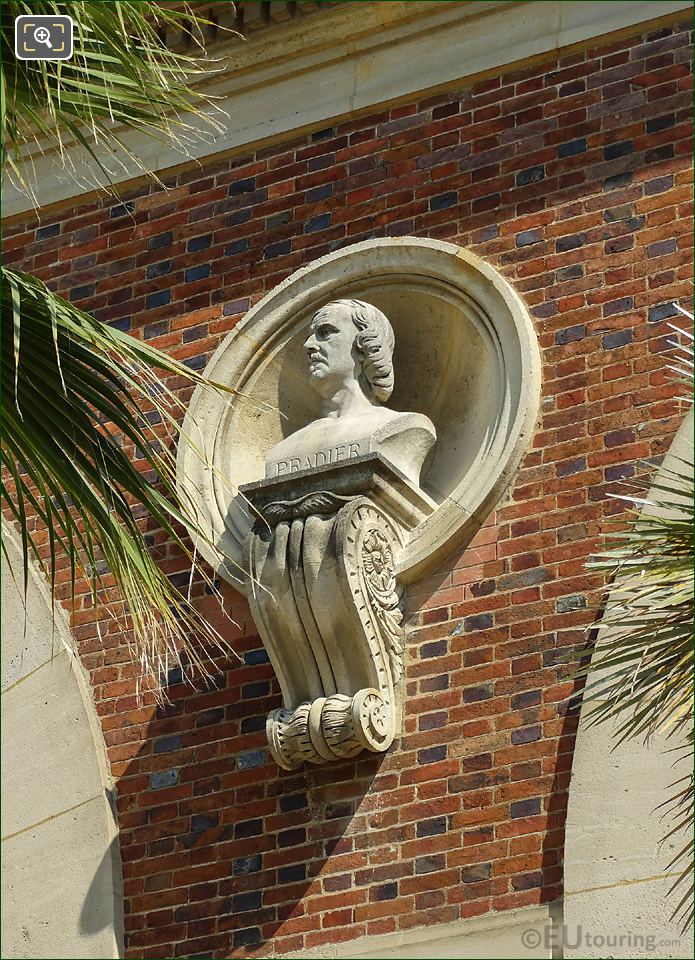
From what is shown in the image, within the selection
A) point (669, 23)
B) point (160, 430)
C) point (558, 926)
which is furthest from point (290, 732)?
point (669, 23)

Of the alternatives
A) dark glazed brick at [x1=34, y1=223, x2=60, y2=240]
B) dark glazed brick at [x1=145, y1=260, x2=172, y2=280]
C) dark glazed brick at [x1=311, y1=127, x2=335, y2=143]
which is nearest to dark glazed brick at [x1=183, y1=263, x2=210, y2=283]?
dark glazed brick at [x1=145, y1=260, x2=172, y2=280]

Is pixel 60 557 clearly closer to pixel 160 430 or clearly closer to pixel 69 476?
pixel 160 430

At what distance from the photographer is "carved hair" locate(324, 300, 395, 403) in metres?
8.73

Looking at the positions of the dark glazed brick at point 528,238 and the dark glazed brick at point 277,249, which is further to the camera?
the dark glazed brick at point 277,249

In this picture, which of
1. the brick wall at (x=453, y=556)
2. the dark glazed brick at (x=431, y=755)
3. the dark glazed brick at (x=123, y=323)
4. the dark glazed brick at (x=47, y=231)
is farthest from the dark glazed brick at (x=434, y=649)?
the dark glazed brick at (x=47, y=231)

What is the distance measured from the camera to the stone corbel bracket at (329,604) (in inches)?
314

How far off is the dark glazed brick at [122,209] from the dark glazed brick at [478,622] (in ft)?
9.41

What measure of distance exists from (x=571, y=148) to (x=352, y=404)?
1351mm

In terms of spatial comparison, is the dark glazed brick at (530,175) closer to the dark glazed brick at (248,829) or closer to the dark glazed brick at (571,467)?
the dark glazed brick at (571,467)

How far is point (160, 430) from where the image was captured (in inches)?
368

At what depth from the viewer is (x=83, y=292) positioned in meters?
9.88

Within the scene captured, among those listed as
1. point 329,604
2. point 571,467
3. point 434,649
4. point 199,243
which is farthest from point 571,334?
point 199,243

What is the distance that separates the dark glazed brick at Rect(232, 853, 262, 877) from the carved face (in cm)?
186

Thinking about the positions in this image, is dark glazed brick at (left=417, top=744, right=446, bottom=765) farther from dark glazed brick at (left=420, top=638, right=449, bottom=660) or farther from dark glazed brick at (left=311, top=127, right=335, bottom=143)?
dark glazed brick at (left=311, top=127, right=335, bottom=143)
